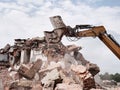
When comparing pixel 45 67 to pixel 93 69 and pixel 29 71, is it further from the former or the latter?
pixel 93 69

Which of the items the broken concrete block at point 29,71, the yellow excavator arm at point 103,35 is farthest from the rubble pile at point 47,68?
the yellow excavator arm at point 103,35

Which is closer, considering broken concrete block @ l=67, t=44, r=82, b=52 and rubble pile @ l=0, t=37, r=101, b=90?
rubble pile @ l=0, t=37, r=101, b=90

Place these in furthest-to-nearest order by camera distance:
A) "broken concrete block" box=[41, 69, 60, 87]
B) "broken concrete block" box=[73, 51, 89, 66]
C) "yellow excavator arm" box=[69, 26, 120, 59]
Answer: "broken concrete block" box=[73, 51, 89, 66], "broken concrete block" box=[41, 69, 60, 87], "yellow excavator arm" box=[69, 26, 120, 59]

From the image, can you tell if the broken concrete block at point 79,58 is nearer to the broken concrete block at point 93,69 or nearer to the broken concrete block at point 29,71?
the broken concrete block at point 93,69

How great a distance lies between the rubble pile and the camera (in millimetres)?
13352

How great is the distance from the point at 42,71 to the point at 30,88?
1792 mm

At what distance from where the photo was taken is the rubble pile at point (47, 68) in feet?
43.8

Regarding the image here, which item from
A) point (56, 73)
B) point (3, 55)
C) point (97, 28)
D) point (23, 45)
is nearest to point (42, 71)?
point (56, 73)

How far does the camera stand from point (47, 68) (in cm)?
1566

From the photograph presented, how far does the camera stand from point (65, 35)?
1415cm

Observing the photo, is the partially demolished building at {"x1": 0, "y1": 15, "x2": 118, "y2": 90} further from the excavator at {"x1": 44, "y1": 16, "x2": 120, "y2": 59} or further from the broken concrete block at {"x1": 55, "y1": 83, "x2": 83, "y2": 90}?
the excavator at {"x1": 44, "y1": 16, "x2": 120, "y2": 59}

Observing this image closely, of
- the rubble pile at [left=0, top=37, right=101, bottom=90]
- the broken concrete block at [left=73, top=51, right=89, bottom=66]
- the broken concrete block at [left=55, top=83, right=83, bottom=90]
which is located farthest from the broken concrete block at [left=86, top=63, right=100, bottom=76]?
the broken concrete block at [left=55, top=83, right=83, bottom=90]

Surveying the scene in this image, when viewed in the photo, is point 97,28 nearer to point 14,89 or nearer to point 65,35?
point 65,35

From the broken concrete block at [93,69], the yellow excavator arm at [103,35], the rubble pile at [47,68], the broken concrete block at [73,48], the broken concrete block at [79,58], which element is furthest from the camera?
the broken concrete block at [73,48]
